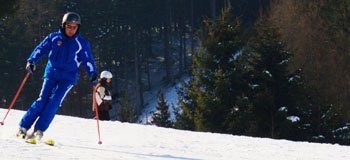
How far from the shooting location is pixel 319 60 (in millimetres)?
30062

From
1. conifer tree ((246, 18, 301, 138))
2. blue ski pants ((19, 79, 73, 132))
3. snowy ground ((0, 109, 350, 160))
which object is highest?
conifer tree ((246, 18, 301, 138))

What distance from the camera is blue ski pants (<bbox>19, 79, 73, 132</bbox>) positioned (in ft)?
24.6

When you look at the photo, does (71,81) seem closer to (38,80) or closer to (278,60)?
(278,60)

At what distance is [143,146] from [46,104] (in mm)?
1514

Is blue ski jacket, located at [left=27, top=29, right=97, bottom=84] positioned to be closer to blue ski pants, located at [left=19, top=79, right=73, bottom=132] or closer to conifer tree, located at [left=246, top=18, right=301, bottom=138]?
blue ski pants, located at [left=19, top=79, right=73, bottom=132]

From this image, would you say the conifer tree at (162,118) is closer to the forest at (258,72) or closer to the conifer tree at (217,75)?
the forest at (258,72)

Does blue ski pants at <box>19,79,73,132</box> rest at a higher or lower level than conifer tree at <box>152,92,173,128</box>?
lower

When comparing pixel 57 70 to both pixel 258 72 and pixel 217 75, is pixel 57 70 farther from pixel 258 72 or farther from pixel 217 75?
pixel 258 72

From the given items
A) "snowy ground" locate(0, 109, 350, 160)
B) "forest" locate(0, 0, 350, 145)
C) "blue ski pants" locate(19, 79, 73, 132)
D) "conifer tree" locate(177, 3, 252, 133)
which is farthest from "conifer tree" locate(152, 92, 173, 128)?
"blue ski pants" locate(19, 79, 73, 132)

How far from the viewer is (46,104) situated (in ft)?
24.8

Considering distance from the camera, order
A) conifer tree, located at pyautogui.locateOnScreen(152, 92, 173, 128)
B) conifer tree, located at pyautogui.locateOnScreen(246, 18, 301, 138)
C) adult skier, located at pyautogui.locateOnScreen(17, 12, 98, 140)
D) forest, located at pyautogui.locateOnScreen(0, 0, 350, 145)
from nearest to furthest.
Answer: adult skier, located at pyautogui.locateOnScreen(17, 12, 98, 140) < forest, located at pyautogui.locateOnScreen(0, 0, 350, 145) < conifer tree, located at pyautogui.locateOnScreen(246, 18, 301, 138) < conifer tree, located at pyautogui.locateOnScreen(152, 92, 173, 128)

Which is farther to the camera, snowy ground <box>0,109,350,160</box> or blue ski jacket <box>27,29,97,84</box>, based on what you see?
blue ski jacket <box>27,29,97,84</box>

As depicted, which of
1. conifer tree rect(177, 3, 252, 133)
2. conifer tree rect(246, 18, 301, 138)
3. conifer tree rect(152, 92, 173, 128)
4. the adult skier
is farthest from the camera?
conifer tree rect(152, 92, 173, 128)

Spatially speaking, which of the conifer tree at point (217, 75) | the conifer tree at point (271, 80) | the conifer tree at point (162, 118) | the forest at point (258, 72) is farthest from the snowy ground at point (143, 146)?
the conifer tree at point (162, 118)
